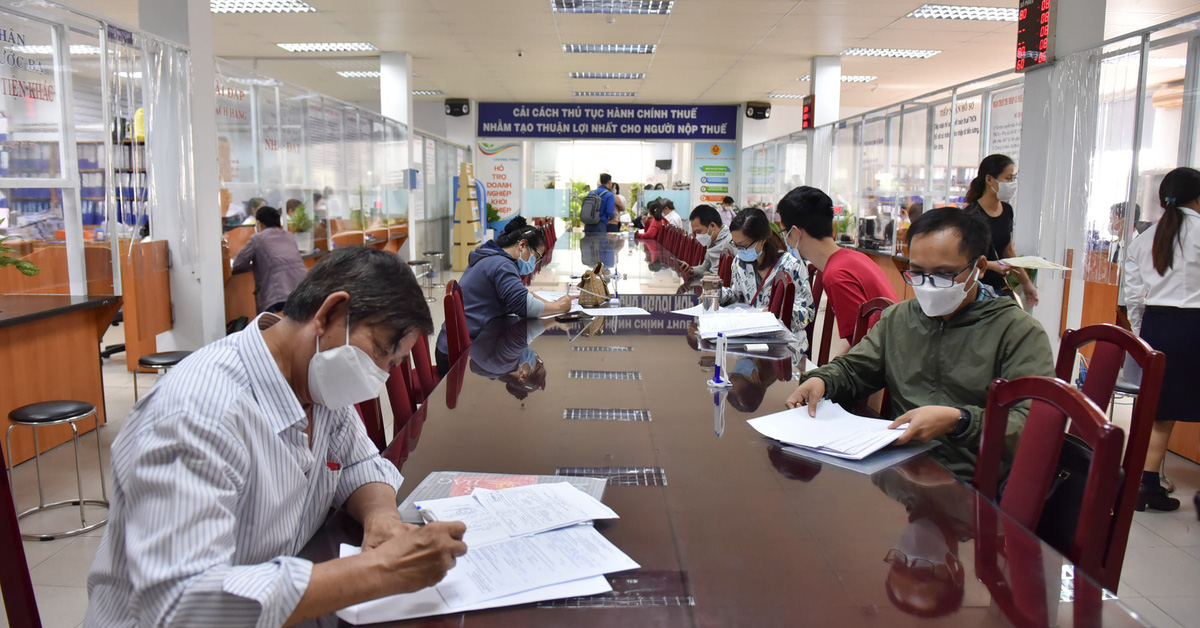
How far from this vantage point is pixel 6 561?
3.81ft

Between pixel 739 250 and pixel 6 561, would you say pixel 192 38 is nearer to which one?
pixel 739 250

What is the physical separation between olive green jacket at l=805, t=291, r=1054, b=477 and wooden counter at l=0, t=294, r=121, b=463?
3571mm

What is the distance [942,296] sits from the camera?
1.91 meters

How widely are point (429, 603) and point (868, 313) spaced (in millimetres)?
2039

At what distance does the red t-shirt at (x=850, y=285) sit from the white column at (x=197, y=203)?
4023 millimetres

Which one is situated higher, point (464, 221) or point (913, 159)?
point (913, 159)

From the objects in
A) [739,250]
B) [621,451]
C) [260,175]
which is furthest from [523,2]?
[621,451]

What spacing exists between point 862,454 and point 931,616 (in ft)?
1.97

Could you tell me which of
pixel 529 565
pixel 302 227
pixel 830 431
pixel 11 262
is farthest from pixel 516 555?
pixel 302 227

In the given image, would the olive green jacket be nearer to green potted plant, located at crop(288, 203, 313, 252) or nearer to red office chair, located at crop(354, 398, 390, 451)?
red office chair, located at crop(354, 398, 390, 451)

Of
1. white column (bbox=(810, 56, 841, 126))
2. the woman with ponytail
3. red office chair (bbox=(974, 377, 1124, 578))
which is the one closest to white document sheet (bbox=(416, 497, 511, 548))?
red office chair (bbox=(974, 377, 1124, 578))

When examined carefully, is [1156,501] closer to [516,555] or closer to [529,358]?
[529,358]

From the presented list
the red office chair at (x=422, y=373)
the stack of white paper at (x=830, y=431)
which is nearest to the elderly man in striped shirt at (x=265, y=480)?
the stack of white paper at (x=830, y=431)

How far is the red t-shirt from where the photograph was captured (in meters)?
2.90
